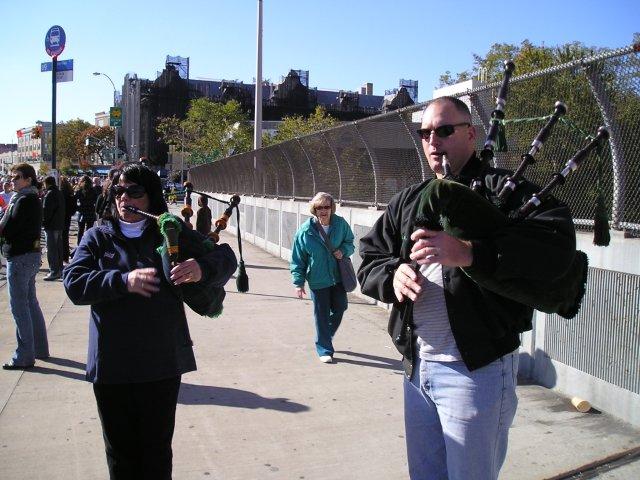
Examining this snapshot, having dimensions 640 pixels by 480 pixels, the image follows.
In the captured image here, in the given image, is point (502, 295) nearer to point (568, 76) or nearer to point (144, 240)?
point (144, 240)

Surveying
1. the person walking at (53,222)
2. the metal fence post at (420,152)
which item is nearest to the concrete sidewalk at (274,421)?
the metal fence post at (420,152)

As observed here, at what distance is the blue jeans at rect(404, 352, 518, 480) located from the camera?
2.18 m

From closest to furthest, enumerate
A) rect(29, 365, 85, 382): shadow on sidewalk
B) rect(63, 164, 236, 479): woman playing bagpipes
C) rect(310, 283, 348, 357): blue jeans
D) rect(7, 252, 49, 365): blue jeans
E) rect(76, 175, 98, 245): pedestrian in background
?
rect(63, 164, 236, 479): woman playing bagpipes
rect(29, 365, 85, 382): shadow on sidewalk
rect(7, 252, 49, 365): blue jeans
rect(310, 283, 348, 357): blue jeans
rect(76, 175, 98, 245): pedestrian in background

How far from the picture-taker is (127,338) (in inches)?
117

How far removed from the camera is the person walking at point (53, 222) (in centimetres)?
1059

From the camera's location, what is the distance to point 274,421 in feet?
15.3

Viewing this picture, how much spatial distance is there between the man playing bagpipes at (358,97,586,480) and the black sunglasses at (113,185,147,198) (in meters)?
1.22

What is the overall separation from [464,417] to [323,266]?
4.18m

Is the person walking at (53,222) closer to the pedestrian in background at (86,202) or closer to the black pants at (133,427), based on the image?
the pedestrian in background at (86,202)

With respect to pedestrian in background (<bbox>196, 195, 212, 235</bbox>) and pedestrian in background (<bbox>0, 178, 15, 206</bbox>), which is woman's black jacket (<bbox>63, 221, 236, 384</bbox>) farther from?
pedestrian in background (<bbox>0, 178, 15, 206</bbox>)

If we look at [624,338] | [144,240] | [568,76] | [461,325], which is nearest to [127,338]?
[144,240]

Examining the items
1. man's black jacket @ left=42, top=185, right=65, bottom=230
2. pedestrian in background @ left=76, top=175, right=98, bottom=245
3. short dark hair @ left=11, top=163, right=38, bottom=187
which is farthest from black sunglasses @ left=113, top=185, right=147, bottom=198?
pedestrian in background @ left=76, top=175, right=98, bottom=245

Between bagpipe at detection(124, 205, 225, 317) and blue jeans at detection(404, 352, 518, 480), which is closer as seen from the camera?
blue jeans at detection(404, 352, 518, 480)

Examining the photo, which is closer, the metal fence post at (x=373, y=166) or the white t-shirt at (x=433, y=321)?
the white t-shirt at (x=433, y=321)
